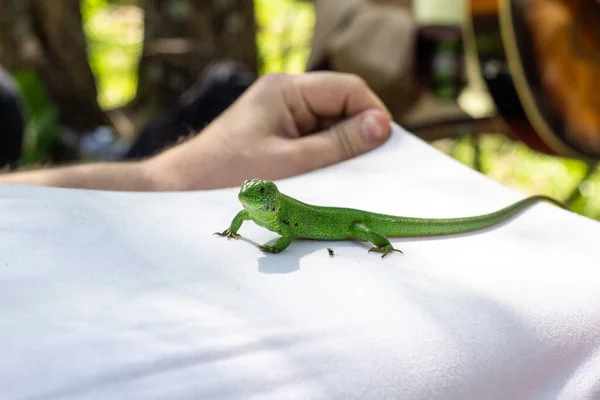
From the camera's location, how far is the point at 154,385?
31.7 inches

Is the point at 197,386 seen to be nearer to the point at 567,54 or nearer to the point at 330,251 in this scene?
the point at 330,251

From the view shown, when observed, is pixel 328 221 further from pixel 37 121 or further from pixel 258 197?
pixel 37 121

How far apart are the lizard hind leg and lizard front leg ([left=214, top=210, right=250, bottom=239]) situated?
21cm

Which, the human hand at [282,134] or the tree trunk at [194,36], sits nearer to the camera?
the human hand at [282,134]

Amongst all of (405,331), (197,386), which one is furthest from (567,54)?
(197,386)

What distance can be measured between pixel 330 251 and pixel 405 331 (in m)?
0.28

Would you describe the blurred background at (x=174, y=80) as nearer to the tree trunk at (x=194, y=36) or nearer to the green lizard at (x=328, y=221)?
the tree trunk at (x=194, y=36)

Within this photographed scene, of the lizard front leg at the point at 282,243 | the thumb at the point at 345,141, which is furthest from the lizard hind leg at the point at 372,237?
the thumb at the point at 345,141

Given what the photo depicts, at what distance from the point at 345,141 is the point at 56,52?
359 centimetres

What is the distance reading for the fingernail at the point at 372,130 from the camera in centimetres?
179

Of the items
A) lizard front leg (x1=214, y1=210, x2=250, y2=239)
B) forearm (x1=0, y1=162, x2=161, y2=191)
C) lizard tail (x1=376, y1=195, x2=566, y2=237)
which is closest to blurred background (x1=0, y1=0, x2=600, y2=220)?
forearm (x1=0, y1=162, x2=161, y2=191)

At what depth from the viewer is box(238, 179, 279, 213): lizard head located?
1292 millimetres

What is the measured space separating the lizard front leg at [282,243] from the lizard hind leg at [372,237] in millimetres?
129

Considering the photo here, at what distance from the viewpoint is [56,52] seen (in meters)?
4.80
